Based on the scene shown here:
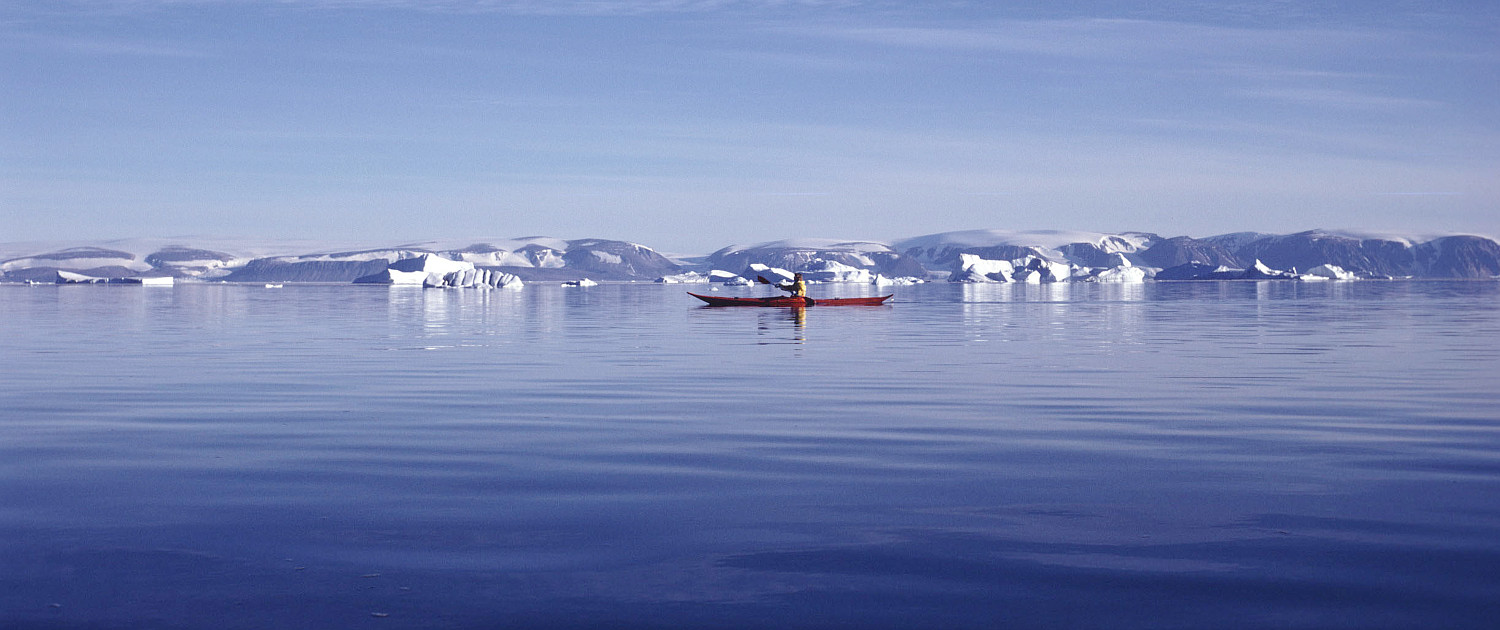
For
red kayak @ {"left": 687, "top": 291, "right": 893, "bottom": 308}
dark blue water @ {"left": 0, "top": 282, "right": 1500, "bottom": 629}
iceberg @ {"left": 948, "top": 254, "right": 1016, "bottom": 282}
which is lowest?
dark blue water @ {"left": 0, "top": 282, "right": 1500, "bottom": 629}

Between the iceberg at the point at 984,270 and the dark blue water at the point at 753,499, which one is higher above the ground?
the iceberg at the point at 984,270

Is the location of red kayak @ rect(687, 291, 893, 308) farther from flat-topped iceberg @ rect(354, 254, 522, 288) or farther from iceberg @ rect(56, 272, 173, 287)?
iceberg @ rect(56, 272, 173, 287)

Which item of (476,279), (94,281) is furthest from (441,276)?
(94,281)

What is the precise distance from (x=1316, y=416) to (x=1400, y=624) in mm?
8308

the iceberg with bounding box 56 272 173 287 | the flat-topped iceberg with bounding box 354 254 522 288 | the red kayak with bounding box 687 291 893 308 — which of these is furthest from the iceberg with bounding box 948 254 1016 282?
the red kayak with bounding box 687 291 893 308

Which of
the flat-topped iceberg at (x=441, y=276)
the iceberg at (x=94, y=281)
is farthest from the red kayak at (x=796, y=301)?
the iceberg at (x=94, y=281)

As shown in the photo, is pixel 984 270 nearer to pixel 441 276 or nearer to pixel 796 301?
pixel 441 276

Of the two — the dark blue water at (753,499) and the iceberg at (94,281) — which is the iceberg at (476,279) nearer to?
the iceberg at (94,281)

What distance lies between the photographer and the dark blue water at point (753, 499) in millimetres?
5535

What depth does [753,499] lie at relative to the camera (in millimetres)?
8055

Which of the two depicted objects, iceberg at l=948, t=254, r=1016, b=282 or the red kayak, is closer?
the red kayak

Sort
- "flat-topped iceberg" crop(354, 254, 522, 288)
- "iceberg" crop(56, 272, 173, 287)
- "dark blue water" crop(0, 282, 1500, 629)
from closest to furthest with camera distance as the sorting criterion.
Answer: "dark blue water" crop(0, 282, 1500, 629)
"flat-topped iceberg" crop(354, 254, 522, 288)
"iceberg" crop(56, 272, 173, 287)

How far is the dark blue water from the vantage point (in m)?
5.54

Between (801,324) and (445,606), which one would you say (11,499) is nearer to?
(445,606)
